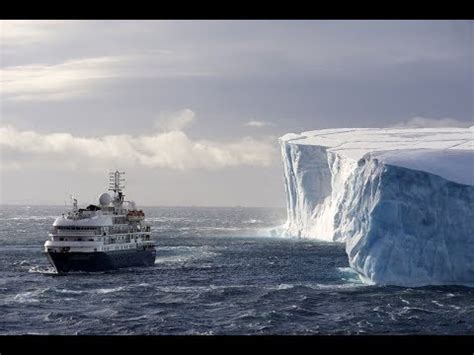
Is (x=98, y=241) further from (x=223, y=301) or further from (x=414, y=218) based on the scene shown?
(x=414, y=218)

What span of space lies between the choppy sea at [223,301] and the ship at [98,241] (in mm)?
446

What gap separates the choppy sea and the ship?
17.6 inches

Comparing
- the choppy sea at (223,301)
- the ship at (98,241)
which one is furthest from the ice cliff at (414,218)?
the ship at (98,241)

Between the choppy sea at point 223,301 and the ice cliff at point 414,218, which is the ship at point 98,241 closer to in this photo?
the choppy sea at point 223,301

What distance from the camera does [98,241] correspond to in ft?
89.0

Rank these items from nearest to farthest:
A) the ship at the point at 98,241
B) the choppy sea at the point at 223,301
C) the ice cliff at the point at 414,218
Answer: the choppy sea at the point at 223,301, the ice cliff at the point at 414,218, the ship at the point at 98,241

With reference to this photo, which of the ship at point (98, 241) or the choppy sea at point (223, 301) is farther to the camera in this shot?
the ship at point (98, 241)

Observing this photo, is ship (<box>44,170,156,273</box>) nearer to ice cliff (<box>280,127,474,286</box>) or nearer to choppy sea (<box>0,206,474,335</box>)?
choppy sea (<box>0,206,474,335</box>)

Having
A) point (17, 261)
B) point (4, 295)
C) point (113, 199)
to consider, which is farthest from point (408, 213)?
point (17, 261)

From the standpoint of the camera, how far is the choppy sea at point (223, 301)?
1642cm

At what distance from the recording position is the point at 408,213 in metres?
19.9

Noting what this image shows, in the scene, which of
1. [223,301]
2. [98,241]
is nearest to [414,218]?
[223,301]

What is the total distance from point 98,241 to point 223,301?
7.44 m
